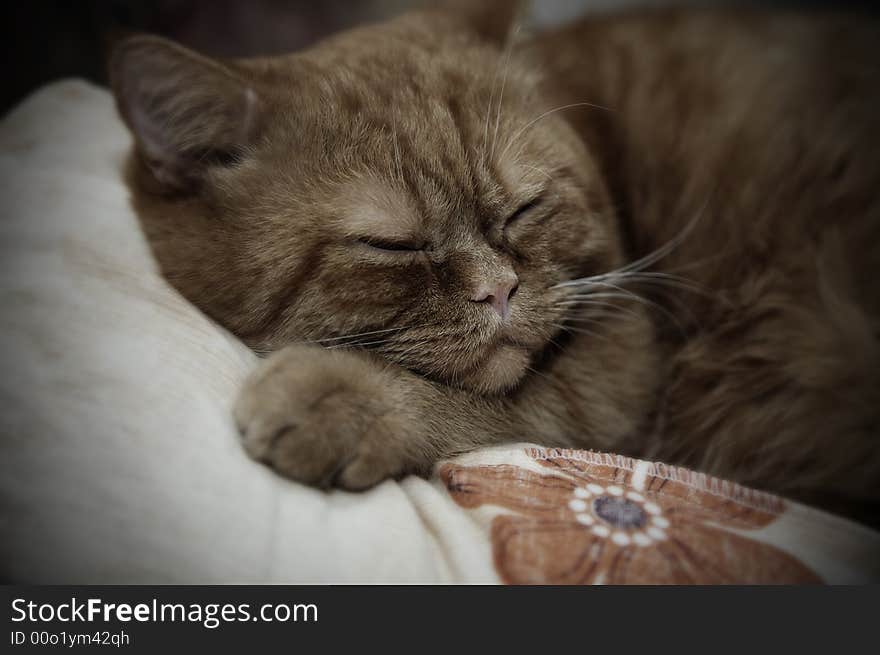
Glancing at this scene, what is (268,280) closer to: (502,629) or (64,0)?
(502,629)

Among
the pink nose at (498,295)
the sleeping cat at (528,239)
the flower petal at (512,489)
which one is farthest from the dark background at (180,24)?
the flower petal at (512,489)

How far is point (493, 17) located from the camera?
1567 millimetres

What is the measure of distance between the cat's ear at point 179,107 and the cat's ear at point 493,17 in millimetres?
653

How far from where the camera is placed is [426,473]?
3.75ft

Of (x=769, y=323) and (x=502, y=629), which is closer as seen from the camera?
(x=502, y=629)

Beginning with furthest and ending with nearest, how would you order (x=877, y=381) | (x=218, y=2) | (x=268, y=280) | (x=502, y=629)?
1. (x=218, y=2)
2. (x=877, y=381)
3. (x=268, y=280)
4. (x=502, y=629)

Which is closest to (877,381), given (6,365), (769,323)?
(769,323)

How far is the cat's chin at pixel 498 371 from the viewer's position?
1.18 m

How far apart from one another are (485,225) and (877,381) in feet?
2.58

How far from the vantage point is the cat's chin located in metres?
1.18

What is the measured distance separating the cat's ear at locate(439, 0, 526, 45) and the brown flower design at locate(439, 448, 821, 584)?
3.21 feet

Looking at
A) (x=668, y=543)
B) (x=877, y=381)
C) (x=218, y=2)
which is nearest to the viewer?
(x=668, y=543)

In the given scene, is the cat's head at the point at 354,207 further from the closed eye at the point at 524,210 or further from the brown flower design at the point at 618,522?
the brown flower design at the point at 618,522

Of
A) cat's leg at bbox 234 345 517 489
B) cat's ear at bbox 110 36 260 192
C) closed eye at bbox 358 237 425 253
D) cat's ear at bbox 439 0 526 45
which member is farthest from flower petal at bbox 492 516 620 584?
cat's ear at bbox 439 0 526 45
